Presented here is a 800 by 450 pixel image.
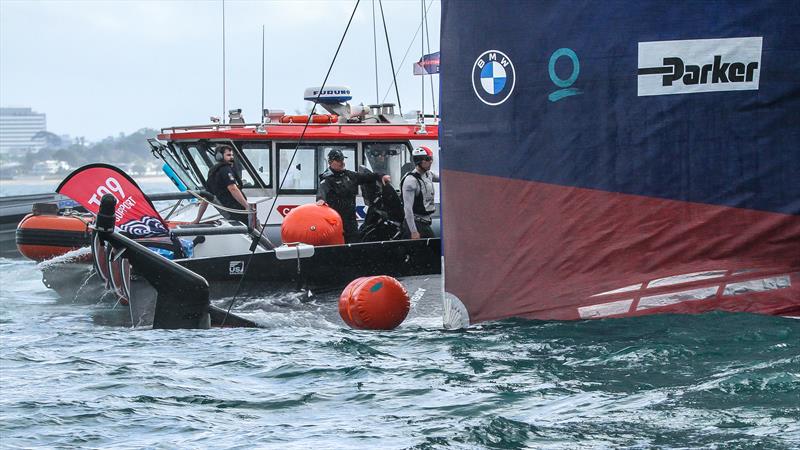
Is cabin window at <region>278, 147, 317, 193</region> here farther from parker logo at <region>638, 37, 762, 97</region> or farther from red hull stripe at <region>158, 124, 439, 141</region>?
parker logo at <region>638, 37, 762, 97</region>

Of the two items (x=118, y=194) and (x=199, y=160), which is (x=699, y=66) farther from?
(x=199, y=160)

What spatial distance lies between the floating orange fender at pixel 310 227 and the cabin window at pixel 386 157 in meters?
3.57

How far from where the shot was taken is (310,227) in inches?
437

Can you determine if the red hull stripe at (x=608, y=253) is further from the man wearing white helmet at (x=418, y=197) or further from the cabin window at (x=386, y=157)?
the cabin window at (x=386, y=157)

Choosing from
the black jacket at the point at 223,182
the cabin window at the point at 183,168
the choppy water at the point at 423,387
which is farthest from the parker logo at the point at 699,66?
the cabin window at the point at 183,168

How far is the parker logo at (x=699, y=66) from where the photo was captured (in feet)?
26.0

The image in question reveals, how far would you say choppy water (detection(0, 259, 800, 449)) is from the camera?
6105 mm

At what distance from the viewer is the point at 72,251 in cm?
1537

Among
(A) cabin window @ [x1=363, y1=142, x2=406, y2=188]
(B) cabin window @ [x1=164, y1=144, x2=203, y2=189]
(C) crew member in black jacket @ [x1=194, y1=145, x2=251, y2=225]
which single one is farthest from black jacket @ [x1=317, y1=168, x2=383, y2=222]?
(B) cabin window @ [x1=164, y1=144, x2=203, y2=189]

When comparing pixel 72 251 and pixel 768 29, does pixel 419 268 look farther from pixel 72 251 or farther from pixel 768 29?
pixel 72 251

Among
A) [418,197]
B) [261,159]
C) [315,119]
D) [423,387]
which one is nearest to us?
[423,387]

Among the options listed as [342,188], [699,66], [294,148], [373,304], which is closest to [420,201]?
[342,188]

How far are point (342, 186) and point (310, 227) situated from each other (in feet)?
4.60

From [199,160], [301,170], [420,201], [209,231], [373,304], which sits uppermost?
[199,160]
